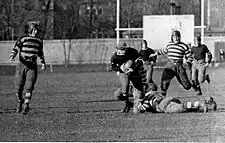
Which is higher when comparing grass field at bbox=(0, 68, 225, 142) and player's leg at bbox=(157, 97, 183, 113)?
player's leg at bbox=(157, 97, 183, 113)

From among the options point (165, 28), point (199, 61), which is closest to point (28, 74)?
point (199, 61)

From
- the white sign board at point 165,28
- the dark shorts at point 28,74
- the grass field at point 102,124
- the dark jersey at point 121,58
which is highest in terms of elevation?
the white sign board at point 165,28

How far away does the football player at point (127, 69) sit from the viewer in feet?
35.8

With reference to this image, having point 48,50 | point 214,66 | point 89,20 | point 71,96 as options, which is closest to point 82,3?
point 89,20

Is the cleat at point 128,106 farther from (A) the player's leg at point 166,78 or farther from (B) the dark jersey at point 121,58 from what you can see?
(A) the player's leg at point 166,78

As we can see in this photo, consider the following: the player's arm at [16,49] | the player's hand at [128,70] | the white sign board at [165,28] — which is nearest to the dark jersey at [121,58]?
the player's hand at [128,70]

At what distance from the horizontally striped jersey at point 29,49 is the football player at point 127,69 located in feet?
4.57

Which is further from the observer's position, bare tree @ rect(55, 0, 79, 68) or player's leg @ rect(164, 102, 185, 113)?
bare tree @ rect(55, 0, 79, 68)

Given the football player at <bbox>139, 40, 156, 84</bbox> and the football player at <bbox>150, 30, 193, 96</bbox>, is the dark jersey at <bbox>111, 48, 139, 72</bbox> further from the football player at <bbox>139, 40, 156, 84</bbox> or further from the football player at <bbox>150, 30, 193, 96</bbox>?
the football player at <bbox>139, 40, 156, 84</bbox>

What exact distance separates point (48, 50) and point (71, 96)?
26662 mm

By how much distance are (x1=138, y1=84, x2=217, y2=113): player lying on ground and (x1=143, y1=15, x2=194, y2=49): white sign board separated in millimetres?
15300

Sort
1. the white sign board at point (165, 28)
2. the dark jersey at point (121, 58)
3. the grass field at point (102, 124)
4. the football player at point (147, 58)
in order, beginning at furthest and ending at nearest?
1. the white sign board at point (165, 28)
2. the football player at point (147, 58)
3. the dark jersey at point (121, 58)
4. the grass field at point (102, 124)

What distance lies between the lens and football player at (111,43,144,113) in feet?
35.8

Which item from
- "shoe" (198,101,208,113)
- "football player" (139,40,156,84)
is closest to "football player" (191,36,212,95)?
"football player" (139,40,156,84)
